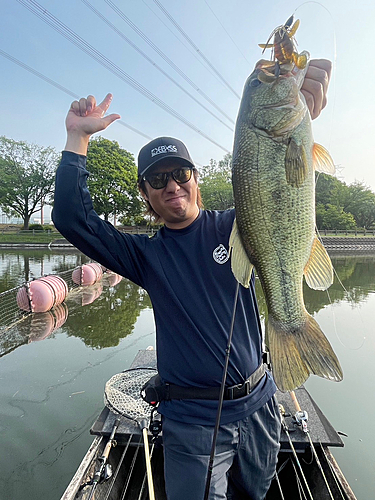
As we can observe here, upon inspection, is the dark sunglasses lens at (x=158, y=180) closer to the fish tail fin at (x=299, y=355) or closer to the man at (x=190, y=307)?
the man at (x=190, y=307)

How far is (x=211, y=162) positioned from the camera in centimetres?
5016

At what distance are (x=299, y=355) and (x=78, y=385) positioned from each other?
174 inches

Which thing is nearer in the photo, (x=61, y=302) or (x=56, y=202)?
(x=56, y=202)

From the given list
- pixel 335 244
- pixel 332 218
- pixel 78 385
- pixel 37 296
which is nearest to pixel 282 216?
pixel 78 385

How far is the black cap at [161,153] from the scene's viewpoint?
182 cm

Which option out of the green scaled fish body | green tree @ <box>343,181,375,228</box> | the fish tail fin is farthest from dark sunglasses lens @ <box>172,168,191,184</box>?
green tree @ <box>343,181,375,228</box>

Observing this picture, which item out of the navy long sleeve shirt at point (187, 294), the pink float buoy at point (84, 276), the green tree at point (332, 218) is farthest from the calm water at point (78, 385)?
the green tree at point (332, 218)

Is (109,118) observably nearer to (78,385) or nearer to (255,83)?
(255,83)

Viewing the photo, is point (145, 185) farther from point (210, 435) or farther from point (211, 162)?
point (211, 162)

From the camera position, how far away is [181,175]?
1842mm

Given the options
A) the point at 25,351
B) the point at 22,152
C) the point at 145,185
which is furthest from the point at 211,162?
the point at 145,185

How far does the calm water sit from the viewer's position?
347cm

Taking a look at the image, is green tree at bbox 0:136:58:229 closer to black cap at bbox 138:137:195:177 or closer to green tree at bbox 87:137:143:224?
green tree at bbox 87:137:143:224

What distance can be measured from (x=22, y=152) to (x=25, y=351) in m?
36.9
